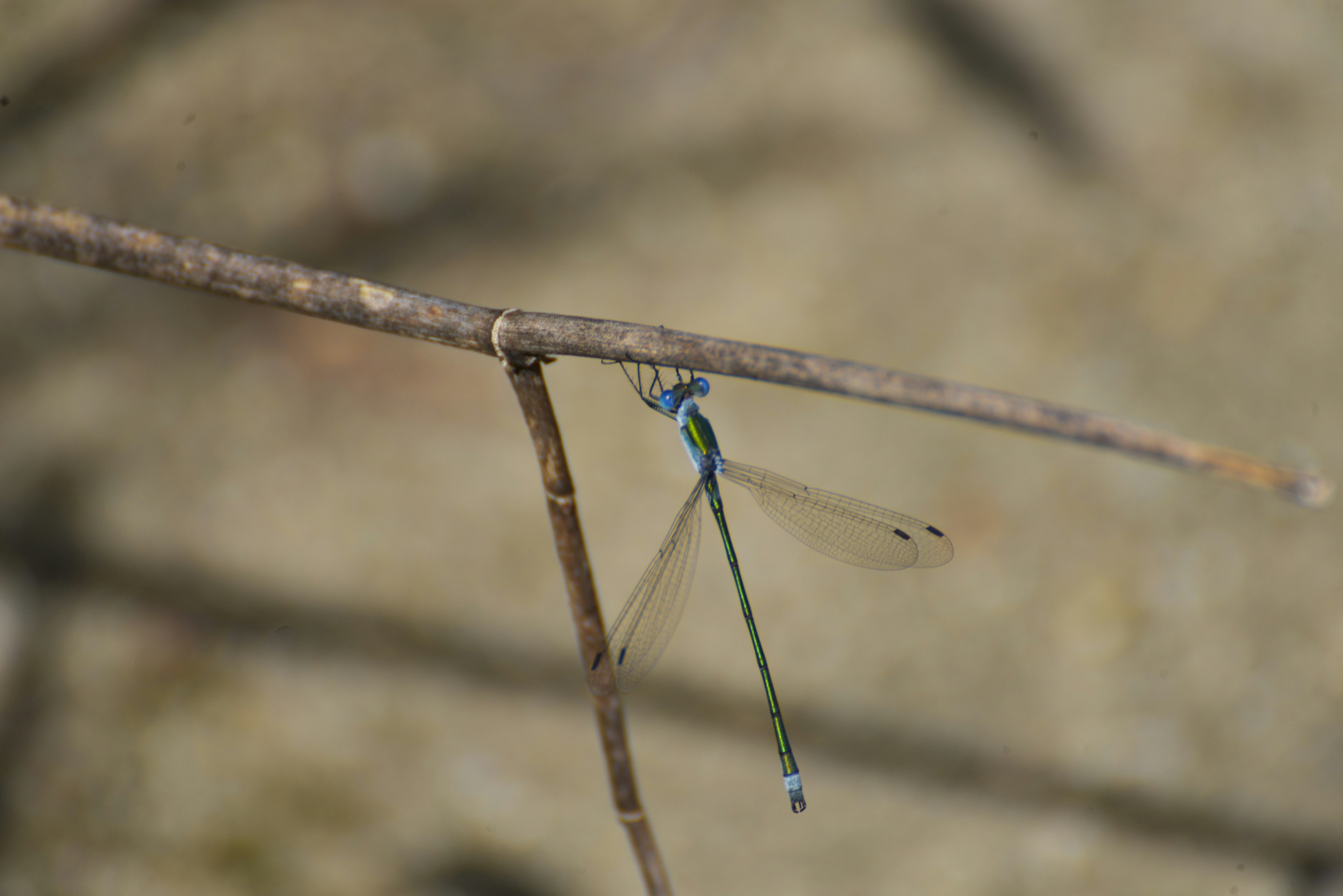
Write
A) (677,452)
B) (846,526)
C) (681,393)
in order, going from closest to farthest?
(681,393), (846,526), (677,452)

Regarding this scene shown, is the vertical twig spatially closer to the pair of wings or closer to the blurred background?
the pair of wings

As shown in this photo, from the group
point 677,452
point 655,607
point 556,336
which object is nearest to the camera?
point 556,336

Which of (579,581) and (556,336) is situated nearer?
(556,336)

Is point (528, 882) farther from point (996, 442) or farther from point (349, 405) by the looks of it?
point (996, 442)

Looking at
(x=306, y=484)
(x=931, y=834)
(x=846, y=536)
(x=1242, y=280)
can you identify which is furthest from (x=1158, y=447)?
(x=306, y=484)

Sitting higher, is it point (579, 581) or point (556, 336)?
point (556, 336)

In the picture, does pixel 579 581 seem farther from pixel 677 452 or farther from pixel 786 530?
pixel 677 452

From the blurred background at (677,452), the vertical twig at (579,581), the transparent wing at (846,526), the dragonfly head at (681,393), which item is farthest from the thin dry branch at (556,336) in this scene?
the blurred background at (677,452)

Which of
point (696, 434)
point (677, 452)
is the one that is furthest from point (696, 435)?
point (677, 452)
